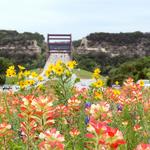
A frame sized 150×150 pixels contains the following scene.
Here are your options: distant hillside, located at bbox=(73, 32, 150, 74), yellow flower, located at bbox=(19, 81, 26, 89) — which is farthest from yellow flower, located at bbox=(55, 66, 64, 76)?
distant hillside, located at bbox=(73, 32, 150, 74)

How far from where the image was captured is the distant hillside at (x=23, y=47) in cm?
8799

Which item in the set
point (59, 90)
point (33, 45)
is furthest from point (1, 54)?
point (59, 90)

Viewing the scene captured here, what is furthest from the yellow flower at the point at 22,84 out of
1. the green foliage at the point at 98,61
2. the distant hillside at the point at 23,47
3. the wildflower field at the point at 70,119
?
the distant hillside at the point at 23,47

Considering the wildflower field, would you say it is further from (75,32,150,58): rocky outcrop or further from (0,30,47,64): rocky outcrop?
(75,32,150,58): rocky outcrop

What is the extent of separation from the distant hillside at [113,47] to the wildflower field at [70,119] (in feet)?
259

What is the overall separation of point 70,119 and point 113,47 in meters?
99.8

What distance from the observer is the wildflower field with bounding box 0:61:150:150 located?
1.58 m

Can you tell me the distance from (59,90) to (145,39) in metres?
104

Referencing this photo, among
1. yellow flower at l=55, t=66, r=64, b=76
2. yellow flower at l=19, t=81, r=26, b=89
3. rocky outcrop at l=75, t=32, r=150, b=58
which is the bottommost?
rocky outcrop at l=75, t=32, r=150, b=58

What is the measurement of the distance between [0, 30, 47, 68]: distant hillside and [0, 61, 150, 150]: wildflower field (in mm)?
76107

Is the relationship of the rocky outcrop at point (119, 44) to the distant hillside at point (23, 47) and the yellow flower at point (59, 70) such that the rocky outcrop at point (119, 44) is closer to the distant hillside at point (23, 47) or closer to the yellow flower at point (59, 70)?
the distant hillside at point (23, 47)

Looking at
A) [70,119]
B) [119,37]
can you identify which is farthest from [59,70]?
[119,37]

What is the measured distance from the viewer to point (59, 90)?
4.98 meters

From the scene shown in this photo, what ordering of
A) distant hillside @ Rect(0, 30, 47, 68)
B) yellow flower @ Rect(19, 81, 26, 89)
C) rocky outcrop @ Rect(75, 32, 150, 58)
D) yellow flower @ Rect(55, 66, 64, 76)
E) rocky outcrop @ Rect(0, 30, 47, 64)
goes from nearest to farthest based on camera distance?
yellow flower @ Rect(55, 66, 64, 76)
yellow flower @ Rect(19, 81, 26, 89)
distant hillside @ Rect(0, 30, 47, 68)
rocky outcrop @ Rect(0, 30, 47, 64)
rocky outcrop @ Rect(75, 32, 150, 58)
